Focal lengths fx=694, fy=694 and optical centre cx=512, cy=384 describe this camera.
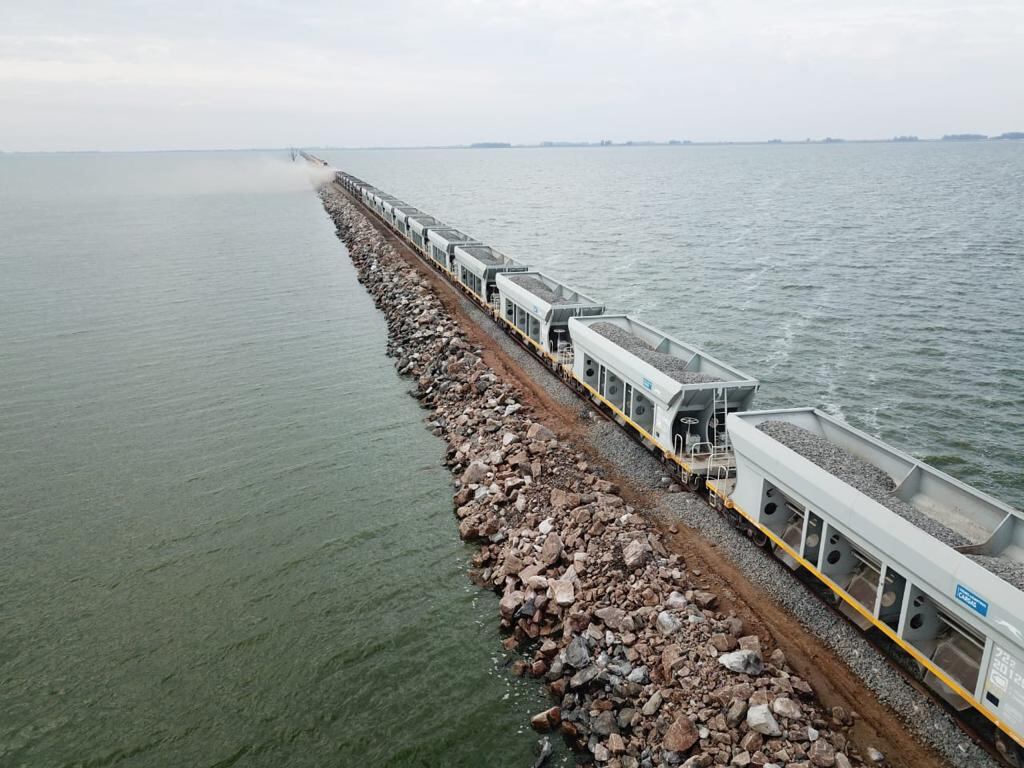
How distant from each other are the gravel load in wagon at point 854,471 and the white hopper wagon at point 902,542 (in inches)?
1.5

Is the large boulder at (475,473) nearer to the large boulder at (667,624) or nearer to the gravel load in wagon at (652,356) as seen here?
the gravel load in wagon at (652,356)

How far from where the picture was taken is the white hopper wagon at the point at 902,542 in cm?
1231

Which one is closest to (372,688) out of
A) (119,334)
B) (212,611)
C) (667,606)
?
(212,611)

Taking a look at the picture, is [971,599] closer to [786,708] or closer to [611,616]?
[786,708]

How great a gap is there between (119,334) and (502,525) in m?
35.3

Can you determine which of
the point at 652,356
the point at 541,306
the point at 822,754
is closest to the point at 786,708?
the point at 822,754

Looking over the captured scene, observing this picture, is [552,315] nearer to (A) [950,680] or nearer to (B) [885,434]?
(B) [885,434]

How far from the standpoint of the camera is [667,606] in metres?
16.7

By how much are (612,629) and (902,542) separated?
263 inches

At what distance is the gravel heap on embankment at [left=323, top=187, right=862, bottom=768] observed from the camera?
1343cm

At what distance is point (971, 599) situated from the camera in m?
12.5

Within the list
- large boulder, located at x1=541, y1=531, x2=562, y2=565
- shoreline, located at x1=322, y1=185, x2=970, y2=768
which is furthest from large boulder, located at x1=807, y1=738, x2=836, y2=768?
large boulder, located at x1=541, y1=531, x2=562, y2=565

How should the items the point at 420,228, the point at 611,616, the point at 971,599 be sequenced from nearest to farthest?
1. the point at 971,599
2. the point at 611,616
3. the point at 420,228

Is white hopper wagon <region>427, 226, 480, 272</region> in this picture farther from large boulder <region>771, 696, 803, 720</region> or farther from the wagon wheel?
large boulder <region>771, 696, 803, 720</region>
